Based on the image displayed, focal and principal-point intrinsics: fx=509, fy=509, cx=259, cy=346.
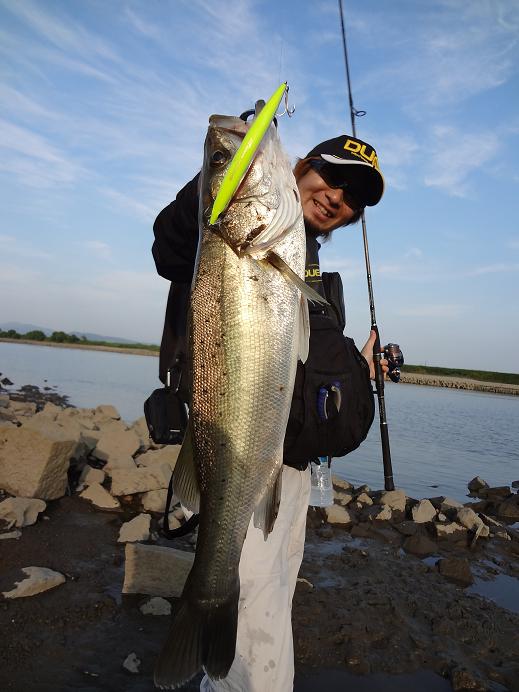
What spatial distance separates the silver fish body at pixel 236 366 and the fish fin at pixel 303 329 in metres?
0.02

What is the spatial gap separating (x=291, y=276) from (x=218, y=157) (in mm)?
626

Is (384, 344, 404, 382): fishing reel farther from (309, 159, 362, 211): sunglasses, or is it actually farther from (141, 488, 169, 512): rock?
(141, 488, 169, 512): rock

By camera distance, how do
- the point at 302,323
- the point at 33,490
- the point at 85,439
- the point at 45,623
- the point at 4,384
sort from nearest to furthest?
the point at 302,323
the point at 45,623
the point at 33,490
the point at 85,439
the point at 4,384

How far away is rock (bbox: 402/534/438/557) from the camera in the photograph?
599 centimetres

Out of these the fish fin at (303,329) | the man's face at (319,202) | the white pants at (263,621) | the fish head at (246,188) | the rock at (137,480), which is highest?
the man's face at (319,202)

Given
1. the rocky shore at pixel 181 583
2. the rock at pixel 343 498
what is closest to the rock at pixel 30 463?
the rocky shore at pixel 181 583

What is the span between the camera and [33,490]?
5.89m

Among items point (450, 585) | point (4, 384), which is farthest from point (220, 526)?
point (4, 384)

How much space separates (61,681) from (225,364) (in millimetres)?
2443

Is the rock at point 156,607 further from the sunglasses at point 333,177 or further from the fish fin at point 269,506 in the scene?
the sunglasses at point 333,177

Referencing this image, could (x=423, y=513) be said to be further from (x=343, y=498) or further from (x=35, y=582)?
(x=35, y=582)

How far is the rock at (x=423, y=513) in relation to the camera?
6957 millimetres

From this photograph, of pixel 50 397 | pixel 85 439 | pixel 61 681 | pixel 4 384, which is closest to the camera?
pixel 61 681

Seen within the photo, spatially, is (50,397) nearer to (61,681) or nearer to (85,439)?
(85,439)
